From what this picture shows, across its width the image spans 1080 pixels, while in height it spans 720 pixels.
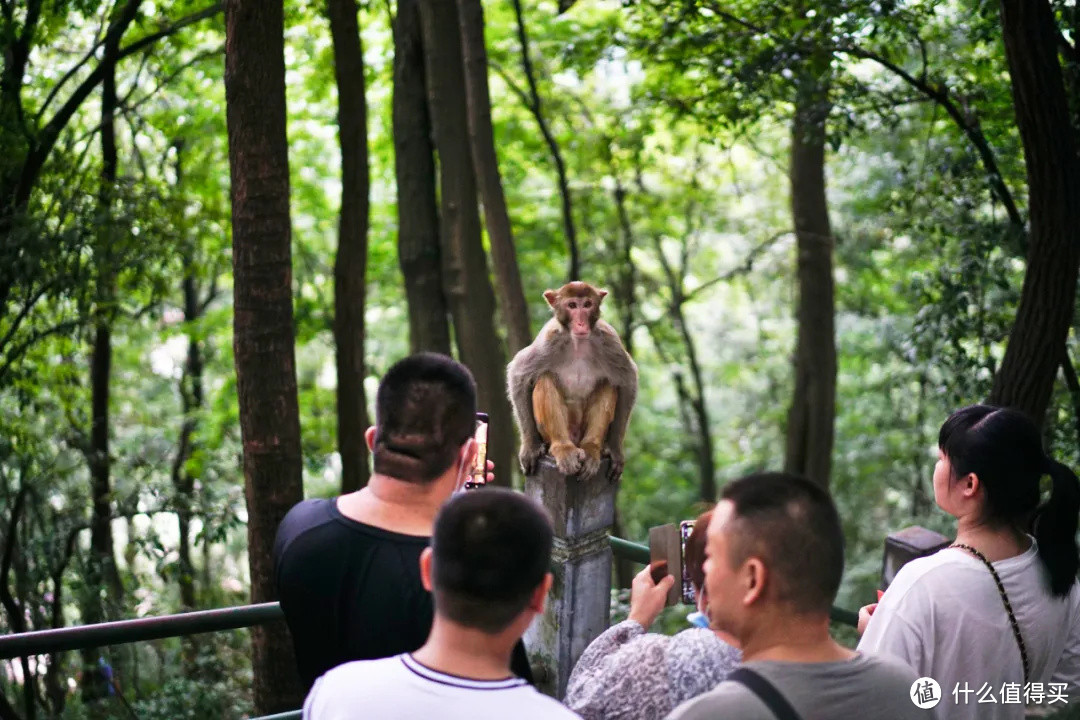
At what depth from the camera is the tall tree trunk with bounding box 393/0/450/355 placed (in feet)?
26.3

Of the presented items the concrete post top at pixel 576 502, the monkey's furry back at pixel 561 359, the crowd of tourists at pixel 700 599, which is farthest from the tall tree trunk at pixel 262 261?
the crowd of tourists at pixel 700 599

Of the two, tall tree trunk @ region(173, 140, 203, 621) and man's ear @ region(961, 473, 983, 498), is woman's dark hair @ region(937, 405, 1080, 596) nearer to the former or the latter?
man's ear @ region(961, 473, 983, 498)

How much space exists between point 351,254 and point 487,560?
5691mm

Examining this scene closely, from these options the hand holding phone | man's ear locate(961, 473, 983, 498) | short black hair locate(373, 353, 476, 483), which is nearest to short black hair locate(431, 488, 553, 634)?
short black hair locate(373, 353, 476, 483)

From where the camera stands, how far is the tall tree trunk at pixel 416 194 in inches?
315

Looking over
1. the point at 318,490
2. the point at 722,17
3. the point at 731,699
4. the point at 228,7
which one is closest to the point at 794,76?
the point at 722,17

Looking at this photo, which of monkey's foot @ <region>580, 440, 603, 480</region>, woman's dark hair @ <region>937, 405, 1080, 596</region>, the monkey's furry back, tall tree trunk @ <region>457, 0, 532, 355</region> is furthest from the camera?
tall tree trunk @ <region>457, 0, 532, 355</region>

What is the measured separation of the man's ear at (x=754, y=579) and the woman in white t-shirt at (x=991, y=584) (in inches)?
28.7

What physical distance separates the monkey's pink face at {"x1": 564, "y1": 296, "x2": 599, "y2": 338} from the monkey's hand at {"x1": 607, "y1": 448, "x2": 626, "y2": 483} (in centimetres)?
52

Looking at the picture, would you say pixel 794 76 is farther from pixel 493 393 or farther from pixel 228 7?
pixel 228 7

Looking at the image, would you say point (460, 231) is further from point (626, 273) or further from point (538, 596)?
point (626, 273)

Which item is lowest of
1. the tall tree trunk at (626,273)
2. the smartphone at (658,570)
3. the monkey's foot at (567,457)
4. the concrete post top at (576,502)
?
the smartphone at (658,570)

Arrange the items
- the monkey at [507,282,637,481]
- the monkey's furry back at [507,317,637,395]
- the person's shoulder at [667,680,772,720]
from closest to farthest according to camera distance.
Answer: the person's shoulder at [667,680,772,720] → the monkey at [507,282,637,481] → the monkey's furry back at [507,317,637,395]

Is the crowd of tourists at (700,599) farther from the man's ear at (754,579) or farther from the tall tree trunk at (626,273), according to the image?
the tall tree trunk at (626,273)
